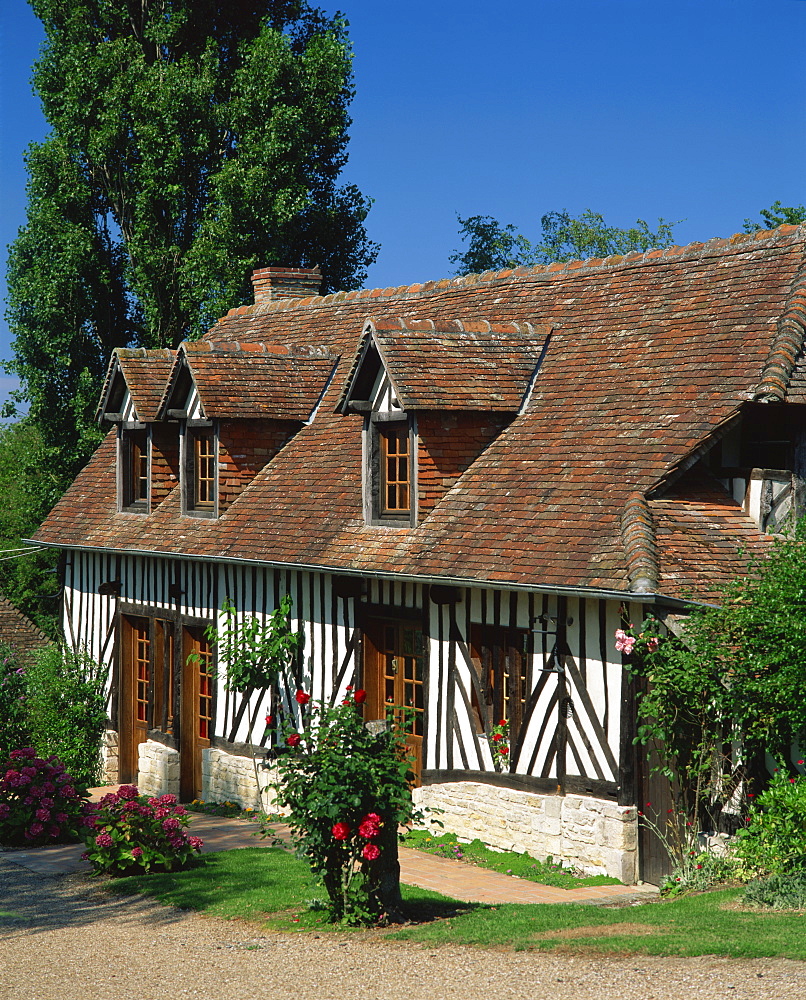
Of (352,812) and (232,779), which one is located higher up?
(352,812)

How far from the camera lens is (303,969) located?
7.49m

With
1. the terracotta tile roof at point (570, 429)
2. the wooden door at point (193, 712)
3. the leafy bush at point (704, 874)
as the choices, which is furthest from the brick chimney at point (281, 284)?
the leafy bush at point (704, 874)

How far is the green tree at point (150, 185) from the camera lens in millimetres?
25484

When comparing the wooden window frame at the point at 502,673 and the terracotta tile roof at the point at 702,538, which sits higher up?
the terracotta tile roof at the point at 702,538

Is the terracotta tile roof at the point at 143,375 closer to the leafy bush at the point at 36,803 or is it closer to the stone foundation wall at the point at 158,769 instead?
the stone foundation wall at the point at 158,769

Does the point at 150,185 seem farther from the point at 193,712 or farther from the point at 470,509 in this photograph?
the point at 470,509

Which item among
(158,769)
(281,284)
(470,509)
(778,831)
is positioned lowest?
(158,769)

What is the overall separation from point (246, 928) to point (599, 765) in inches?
137

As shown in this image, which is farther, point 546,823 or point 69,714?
point 69,714

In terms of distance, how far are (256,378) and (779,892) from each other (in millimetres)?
9935

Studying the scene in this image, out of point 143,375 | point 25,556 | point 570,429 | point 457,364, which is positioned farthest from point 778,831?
point 25,556

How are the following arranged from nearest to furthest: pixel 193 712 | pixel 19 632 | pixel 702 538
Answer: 1. pixel 702 538
2. pixel 193 712
3. pixel 19 632

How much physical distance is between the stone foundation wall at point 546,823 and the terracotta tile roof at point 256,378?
5.86m

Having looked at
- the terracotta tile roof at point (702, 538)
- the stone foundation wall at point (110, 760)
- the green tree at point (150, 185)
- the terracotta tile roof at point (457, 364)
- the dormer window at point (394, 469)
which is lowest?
the stone foundation wall at point (110, 760)
